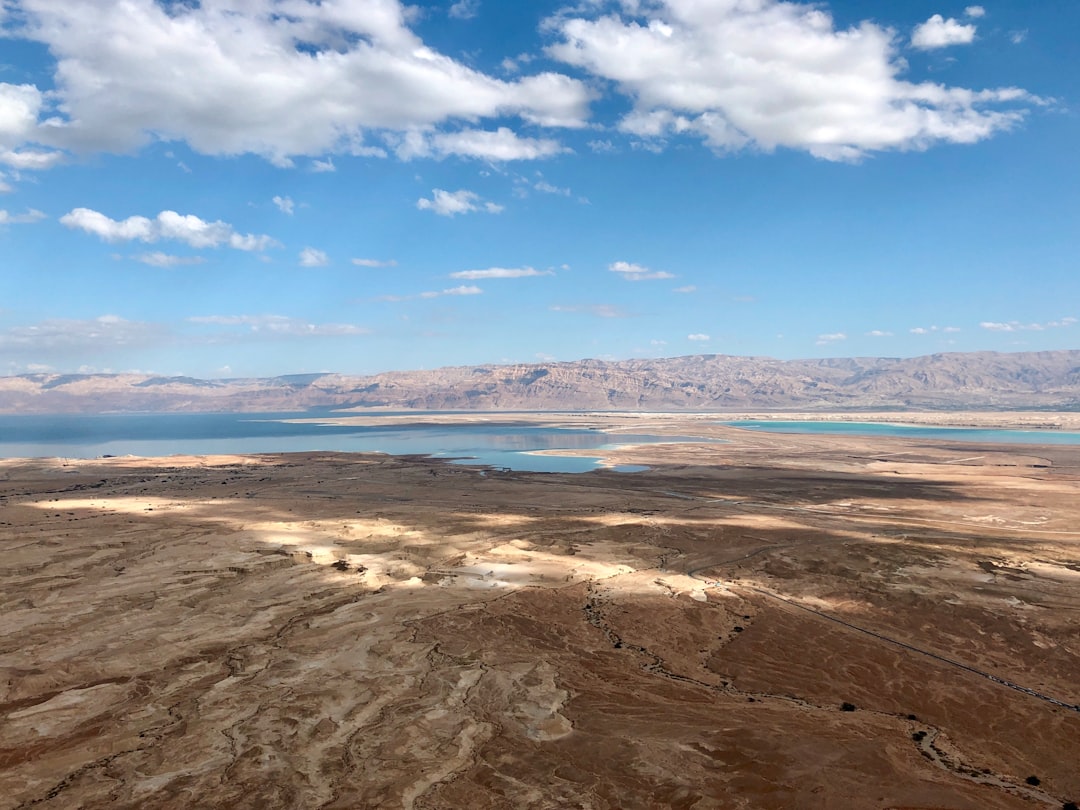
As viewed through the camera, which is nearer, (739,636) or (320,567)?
(739,636)

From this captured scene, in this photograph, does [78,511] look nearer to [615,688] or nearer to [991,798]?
[615,688]

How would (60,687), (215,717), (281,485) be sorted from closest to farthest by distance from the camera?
(215,717), (60,687), (281,485)

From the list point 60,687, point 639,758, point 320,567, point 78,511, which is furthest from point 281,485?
point 639,758

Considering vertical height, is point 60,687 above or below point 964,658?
above

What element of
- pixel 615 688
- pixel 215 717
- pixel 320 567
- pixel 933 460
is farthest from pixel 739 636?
pixel 933 460

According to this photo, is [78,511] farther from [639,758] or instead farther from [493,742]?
[639,758]

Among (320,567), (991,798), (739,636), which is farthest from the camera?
(320,567)
